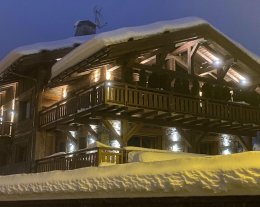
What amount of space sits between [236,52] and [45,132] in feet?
34.1

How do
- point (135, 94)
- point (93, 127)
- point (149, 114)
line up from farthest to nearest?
point (93, 127) < point (149, 114) < point (135, 94)

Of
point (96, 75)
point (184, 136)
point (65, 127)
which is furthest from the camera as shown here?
point (96, 75)

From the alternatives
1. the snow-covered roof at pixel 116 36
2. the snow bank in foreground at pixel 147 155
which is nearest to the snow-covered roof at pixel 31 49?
the snow-covered roof at pixel 116 36

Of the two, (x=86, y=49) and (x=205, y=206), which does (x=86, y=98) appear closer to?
(x=86, y=49)

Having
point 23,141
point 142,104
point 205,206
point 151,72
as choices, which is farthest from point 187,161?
point 23,141

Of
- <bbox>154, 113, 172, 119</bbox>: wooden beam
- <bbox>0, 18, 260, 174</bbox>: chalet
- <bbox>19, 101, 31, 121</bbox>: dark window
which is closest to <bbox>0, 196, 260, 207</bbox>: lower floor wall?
<bbox>0, 18, 260, 174</bbox>: chalet

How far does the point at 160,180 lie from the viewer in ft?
24.8

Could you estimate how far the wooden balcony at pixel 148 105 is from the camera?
16297 millimetres

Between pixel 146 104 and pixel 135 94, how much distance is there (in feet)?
2.15

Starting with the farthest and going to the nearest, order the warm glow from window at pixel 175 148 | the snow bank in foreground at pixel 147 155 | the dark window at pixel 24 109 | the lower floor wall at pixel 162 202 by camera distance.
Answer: the dark window at pixel 24 109, the warm glow from window at pixel 175 148, the snow bank in foreground at pixel 147 155, the lower floor wall at pixel 162 202

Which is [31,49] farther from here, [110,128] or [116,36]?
[110,128]

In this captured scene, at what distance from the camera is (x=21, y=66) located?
2156cm

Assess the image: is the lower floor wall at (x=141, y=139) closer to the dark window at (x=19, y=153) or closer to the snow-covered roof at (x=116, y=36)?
the snow-covered roof at (x=116, y=36)

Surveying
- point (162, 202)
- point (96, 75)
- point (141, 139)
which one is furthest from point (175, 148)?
point (162, 202)
